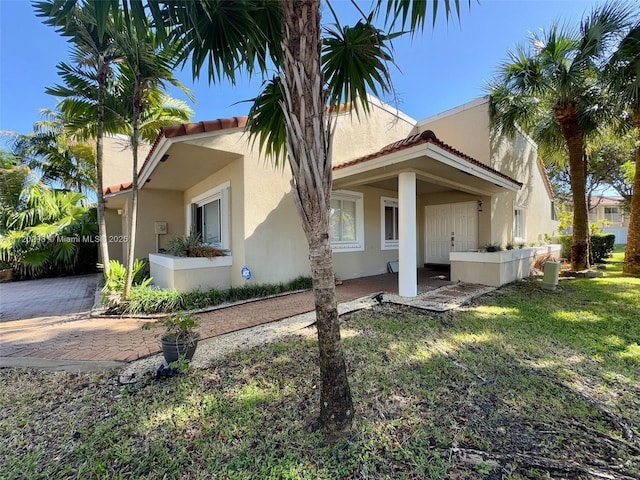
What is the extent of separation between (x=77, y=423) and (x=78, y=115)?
826 centimetres

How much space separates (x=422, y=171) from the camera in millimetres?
8312

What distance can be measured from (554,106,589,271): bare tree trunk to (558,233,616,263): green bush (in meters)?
6.32

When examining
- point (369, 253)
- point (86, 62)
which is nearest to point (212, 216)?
point (86, 62)

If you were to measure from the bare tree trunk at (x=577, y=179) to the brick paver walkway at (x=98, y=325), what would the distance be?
6.57m

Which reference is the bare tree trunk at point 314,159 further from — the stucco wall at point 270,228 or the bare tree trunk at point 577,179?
the bare tree trunk at point 577,179

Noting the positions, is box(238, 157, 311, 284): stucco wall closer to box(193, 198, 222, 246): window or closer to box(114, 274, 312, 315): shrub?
box(114, 274, 312, 315): shrub

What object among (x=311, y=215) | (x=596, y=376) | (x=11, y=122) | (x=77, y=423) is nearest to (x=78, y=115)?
(x=77, y=423)

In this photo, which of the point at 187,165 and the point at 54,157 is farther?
the point at 54,157

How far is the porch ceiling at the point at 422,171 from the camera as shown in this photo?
7055mm

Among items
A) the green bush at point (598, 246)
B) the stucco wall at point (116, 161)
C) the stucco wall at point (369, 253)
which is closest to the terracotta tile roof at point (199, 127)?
the stucco wall at point (369, 253)

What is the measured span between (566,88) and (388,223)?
737 centimetres

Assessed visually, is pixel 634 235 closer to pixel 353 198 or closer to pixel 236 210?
pixel 353 198

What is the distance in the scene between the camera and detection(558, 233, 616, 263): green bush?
16953 mm

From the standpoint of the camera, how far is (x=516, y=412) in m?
3.16
